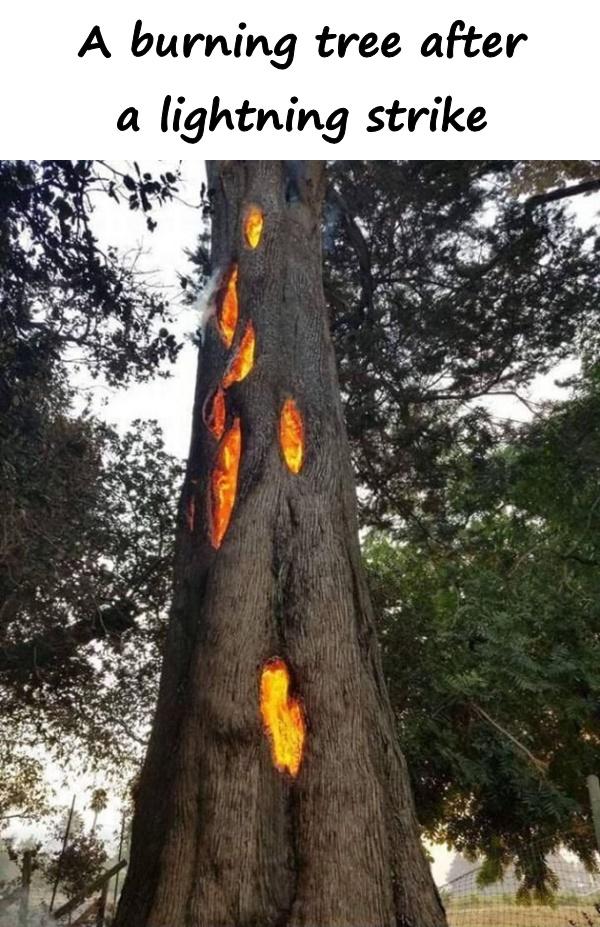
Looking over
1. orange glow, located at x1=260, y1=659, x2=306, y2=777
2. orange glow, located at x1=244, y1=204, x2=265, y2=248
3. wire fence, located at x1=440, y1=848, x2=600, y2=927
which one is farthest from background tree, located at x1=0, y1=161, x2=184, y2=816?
wire fence, located at x1=440, y1=848, x2=600, y2=927

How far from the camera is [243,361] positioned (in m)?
3.99

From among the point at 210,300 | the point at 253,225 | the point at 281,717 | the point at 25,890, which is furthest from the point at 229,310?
the point at 25,890

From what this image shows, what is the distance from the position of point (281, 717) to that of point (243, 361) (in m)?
2.31

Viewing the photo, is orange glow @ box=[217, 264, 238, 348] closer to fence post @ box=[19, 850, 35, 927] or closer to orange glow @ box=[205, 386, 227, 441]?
orange glow @ box=[205, 386, 227, 441]

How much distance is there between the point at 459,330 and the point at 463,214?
1590 millimetres

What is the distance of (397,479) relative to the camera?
918 cm

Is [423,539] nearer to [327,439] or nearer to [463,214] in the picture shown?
[463,214]

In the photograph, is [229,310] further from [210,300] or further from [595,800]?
[595,800]

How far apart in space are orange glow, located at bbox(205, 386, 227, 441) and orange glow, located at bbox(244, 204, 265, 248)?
57.8 inches

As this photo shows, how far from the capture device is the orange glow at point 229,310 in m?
4.27

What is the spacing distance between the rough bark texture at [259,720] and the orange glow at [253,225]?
89cm

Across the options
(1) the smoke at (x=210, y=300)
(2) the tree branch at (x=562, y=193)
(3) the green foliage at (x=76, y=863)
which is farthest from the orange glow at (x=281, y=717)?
(3) the green foliage at (x=76, y=863)

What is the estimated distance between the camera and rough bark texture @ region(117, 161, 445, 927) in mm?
2307

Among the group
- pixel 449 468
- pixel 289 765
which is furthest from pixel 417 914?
pixel 449 468
